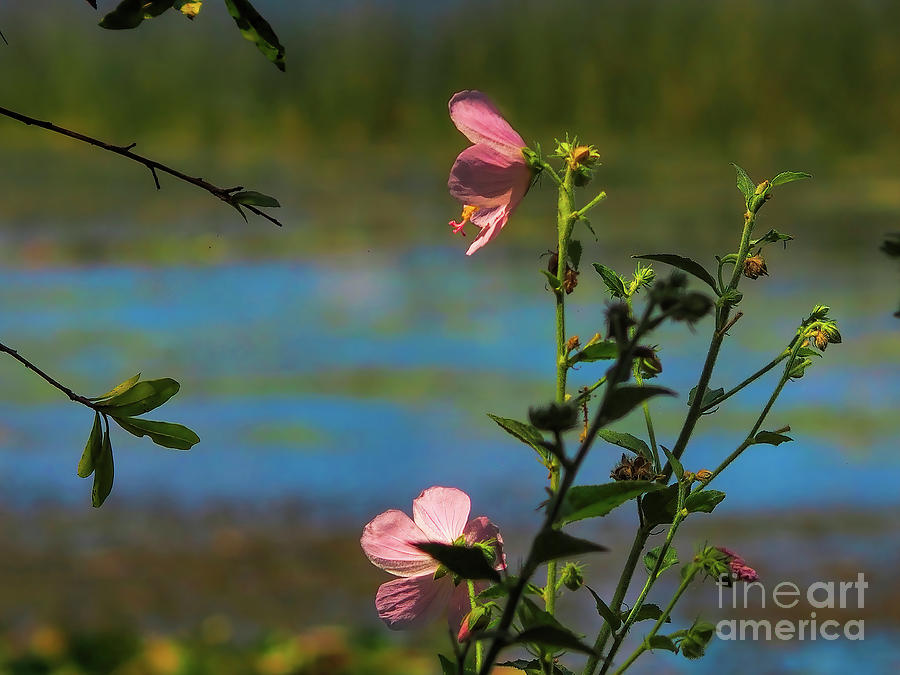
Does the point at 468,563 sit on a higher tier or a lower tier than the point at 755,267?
lower

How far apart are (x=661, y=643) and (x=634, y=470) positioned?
4cm

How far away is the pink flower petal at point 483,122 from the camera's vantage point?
246mm

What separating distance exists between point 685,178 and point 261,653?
2.24 m

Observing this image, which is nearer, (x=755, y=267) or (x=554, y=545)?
(x=554, y=545)

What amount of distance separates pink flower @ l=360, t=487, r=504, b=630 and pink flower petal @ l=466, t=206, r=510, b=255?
0.06 metres

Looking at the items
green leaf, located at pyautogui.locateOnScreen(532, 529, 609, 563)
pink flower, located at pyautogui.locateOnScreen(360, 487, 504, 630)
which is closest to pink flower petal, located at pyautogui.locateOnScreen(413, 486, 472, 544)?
pink flower, located at pyautogui.locateOnScreen(360, 487, 504, 630)

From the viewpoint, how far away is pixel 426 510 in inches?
10.5

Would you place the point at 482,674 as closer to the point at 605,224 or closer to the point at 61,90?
the point at 605,224

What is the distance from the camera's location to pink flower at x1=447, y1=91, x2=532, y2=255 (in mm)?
248

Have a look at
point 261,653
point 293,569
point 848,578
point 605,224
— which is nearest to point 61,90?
point 605,224

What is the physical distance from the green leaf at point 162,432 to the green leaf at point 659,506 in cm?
11

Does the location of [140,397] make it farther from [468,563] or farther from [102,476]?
[468,563]

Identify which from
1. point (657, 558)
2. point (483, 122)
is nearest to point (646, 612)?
point (657, 558)

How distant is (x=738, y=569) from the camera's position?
252mm
